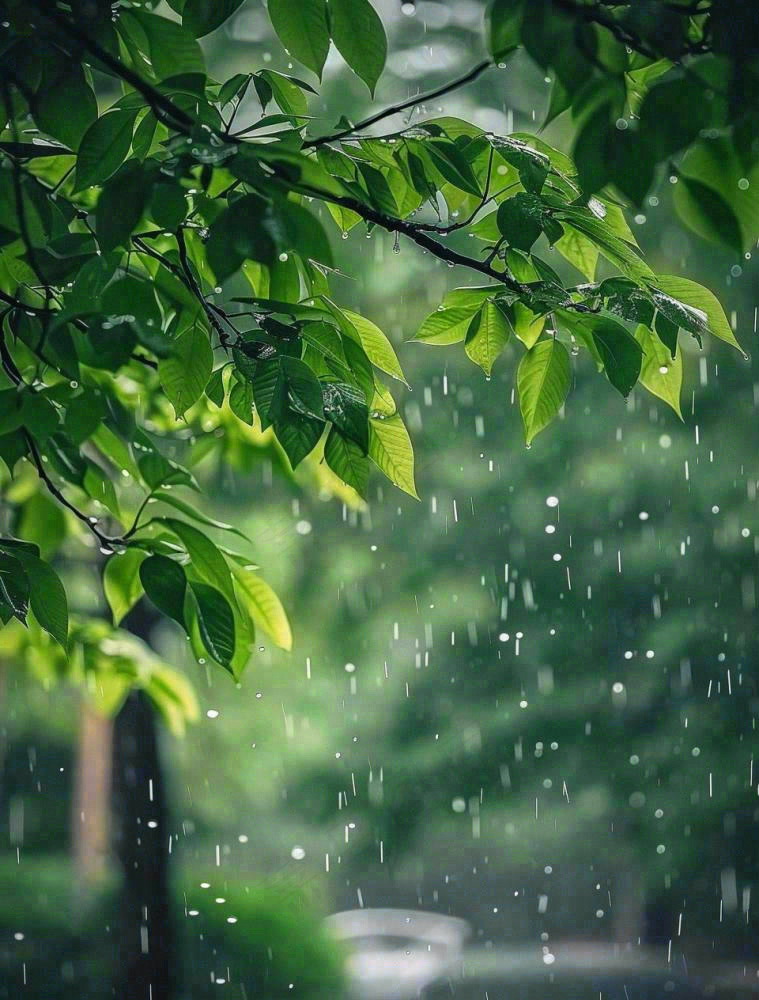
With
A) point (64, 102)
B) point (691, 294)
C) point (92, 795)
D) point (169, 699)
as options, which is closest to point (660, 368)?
point (691, 294)

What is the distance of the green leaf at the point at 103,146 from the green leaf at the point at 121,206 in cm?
15

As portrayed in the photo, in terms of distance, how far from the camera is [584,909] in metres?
12.2

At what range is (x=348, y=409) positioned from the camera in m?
0.97

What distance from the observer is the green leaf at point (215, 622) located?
43.0 inches

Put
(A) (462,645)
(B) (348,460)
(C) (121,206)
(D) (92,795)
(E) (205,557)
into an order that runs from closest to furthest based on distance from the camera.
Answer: (C) (121,206) → (B) (348,460) → (E) (205,557) → (A) (462,645) → (D) (92,795)

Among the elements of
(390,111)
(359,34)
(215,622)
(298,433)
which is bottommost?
(215,622)

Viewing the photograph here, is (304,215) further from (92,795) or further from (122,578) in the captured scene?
(92,795)

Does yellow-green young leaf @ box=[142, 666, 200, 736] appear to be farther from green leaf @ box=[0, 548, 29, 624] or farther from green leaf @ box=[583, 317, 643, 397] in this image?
green leaf @ box=[583, 317, 643, 397]

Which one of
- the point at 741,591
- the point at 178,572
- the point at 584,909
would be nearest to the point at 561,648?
the point at 741,591

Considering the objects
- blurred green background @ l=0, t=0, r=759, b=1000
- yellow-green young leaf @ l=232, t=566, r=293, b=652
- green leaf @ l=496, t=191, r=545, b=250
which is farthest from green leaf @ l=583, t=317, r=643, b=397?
blurred green background @ l=0, t=0, r=759, b=1000

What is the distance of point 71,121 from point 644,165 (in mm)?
572

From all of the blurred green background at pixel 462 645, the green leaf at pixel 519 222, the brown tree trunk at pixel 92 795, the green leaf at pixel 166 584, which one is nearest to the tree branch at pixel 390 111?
the green leaf at pixel 519 222

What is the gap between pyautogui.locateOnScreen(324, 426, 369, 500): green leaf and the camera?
40.1 inches

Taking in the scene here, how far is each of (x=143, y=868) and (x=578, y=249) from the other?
15.6 feet
